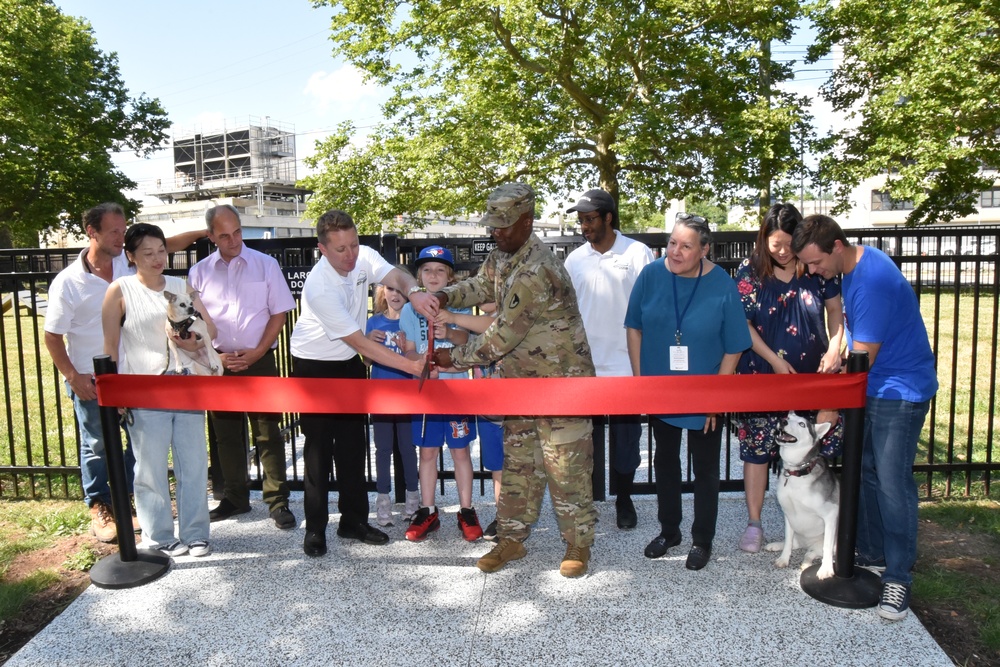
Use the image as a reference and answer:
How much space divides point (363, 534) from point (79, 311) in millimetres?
2221

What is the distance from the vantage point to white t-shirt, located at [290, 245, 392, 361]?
412 centimetres

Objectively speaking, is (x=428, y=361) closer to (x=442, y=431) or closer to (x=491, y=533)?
(x=442, y=431)

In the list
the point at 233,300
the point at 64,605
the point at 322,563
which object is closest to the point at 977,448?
the point at 322,563

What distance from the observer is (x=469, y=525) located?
4.59 metres

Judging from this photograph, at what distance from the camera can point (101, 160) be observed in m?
33.0

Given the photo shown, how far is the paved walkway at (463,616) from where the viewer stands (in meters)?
3.26

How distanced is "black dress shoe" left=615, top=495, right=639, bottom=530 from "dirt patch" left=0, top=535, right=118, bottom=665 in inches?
125

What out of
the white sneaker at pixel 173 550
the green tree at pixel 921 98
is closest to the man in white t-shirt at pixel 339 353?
the white sneaker at pixel 173 550

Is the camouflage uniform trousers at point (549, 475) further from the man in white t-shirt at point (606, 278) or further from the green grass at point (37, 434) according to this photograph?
the green grass at point (37, 434)

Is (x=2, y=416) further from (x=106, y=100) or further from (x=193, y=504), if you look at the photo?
(x=106, y=100)

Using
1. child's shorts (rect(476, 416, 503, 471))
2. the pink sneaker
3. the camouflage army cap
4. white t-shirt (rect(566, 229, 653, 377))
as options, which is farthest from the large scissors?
the pink sneaker

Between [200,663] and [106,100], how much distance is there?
37417 millimetres

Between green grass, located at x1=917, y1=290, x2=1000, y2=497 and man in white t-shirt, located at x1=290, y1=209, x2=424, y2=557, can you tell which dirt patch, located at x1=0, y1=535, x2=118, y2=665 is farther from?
green grass, located at x1=917, y1=290, x2=1000, y2=497

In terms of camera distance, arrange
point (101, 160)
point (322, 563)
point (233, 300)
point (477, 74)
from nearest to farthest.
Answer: point (322, 563)
point (233, 300)
point (477, 74)
point (101, 160)
